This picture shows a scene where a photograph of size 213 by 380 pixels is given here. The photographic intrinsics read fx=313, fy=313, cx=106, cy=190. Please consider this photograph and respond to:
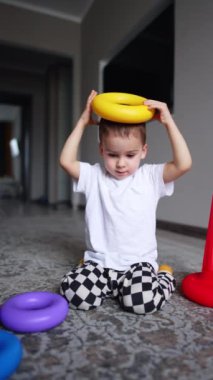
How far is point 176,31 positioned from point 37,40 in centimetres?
205

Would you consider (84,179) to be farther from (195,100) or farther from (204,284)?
(195,100)

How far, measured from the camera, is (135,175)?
952 mm

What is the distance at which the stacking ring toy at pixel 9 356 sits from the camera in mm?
501

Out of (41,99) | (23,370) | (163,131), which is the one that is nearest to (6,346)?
(23,370)

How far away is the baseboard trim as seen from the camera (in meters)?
1.80

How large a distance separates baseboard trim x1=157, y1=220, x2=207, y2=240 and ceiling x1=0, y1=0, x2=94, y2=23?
258 centimetres

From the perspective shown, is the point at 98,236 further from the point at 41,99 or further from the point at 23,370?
the point at 41,99

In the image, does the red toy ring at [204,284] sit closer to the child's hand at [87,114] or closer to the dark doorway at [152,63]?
the child's hand at [87,114]

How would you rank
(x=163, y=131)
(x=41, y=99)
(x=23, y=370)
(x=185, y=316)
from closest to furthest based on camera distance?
1. (x=23, y=370)
2. (x=185, y=316)
3. (x=163, y=131)
4. (x=41, y=99)

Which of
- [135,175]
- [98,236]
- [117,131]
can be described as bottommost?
[98,236]

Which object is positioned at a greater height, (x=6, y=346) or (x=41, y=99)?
(x=41, y=99)

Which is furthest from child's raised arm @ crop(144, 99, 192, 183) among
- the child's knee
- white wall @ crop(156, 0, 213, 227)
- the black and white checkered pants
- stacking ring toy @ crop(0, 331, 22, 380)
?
white wall @ crop(156, 0, 213, 227)

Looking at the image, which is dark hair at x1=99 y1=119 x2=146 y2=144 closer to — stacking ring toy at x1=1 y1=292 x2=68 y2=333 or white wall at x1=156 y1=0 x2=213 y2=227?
stacking ring toy at x1=1 y1=292 x2=68 y2=333

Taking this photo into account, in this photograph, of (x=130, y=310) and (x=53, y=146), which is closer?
(x=130, y=310)
